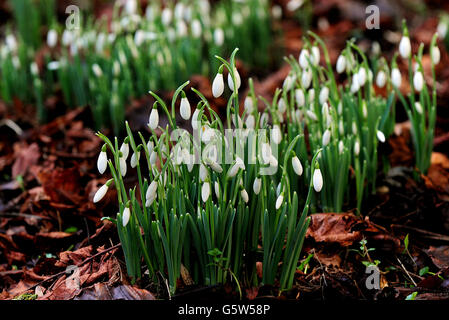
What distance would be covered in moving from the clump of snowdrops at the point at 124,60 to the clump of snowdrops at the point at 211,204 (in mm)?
1410

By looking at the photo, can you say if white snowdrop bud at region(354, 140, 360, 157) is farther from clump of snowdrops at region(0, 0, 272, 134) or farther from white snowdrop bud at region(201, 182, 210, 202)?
clump of snowdrops at region(0, 0, 272, 134)

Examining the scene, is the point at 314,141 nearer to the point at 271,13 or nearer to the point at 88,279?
the point at 88,279

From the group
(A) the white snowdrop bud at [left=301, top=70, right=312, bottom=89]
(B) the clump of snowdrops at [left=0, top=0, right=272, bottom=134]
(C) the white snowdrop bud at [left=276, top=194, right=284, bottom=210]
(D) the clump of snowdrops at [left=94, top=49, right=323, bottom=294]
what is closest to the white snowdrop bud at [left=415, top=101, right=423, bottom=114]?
(A) the white snowdrop bud at [left=301, top=70, right=312, bottom=89]

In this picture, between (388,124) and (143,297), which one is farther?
(388,124)

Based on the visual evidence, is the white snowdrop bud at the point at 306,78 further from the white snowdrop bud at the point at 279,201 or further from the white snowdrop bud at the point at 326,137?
the white snowdrop bud at the point at 279,201

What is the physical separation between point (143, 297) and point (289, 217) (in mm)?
560

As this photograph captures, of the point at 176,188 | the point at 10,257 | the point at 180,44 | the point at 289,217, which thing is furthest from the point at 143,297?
the point at 180,44

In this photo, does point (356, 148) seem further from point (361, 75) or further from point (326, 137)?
point (361, 75)

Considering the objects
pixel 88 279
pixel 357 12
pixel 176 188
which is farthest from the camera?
pixel 357 12

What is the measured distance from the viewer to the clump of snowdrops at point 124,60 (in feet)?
11.3

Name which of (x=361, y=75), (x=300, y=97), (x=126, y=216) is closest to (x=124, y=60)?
(x=300, y=97)

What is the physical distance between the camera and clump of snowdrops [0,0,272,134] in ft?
11.3
